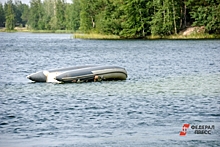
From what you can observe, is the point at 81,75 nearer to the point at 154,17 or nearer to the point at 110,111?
the point at 110,111

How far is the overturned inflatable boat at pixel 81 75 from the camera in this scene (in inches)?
1203

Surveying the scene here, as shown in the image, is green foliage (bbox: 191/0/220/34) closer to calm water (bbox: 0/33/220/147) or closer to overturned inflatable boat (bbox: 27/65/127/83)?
calm water (bbox: 0/33/220/147)

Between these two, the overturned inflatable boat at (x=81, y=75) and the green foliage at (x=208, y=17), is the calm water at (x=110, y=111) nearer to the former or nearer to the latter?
the overturned inflatable boat at (x=81, y=75)

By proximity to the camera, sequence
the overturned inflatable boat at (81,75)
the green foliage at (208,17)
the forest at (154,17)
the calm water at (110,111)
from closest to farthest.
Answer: the calm water at (110,111) → the overturned inflatable boat at (81,75) → the green foliage at (208,17) → the forest at (154,17)

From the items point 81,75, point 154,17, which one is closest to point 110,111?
point 81,75

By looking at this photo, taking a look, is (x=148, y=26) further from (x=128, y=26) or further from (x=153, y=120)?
(x=153, y=120)

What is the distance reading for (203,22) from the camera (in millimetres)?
94688

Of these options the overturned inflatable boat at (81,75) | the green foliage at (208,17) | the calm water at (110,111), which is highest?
the green foliage at (208,17)

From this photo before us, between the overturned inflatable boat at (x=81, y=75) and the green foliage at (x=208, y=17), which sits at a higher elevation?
the green foliage at (x=208, y=17)

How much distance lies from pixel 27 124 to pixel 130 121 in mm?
3852

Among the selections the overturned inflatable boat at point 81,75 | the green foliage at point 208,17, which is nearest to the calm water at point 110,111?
the overturned inflatable boat at point 81,75

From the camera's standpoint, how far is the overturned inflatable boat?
100ft

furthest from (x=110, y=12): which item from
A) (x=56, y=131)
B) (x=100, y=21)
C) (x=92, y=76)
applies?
(x=56, y=131)

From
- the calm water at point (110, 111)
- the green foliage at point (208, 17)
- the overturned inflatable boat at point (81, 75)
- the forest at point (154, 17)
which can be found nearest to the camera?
the calm water at point (110, 111)
